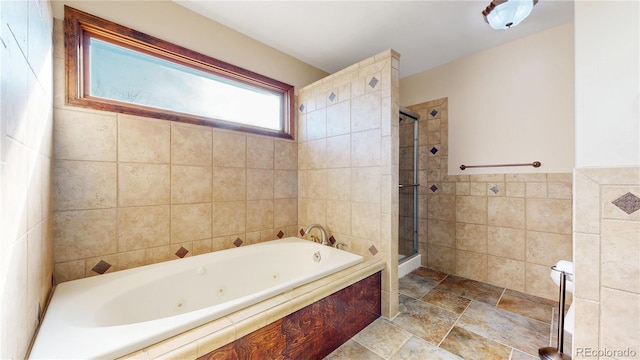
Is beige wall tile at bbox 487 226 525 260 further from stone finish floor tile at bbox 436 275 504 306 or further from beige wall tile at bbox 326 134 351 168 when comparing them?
beige wall tile at bbox 326 134 351 168

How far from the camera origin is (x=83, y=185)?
138cm

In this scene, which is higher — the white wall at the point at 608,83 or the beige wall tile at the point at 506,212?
the white wall at the point at 608,83

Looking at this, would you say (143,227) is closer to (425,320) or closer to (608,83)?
(425,320)

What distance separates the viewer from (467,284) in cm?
229

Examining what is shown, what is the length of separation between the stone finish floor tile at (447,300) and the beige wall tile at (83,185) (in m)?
2.49

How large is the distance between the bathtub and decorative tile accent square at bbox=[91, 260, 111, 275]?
3.5 inches

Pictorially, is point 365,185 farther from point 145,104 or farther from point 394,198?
point 145,104

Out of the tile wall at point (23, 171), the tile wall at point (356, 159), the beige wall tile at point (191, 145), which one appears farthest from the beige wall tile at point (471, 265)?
the tile wall at point (23, 171)

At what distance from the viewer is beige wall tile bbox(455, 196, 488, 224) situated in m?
2.32

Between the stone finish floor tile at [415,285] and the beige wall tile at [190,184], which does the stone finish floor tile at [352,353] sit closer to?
the stone finish floor tile at [415,285]

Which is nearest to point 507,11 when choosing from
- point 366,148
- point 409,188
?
point 366,148

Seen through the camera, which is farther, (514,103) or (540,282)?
(514,103)

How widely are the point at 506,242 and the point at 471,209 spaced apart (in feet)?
1.32

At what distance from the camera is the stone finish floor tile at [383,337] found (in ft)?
4.65
